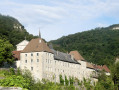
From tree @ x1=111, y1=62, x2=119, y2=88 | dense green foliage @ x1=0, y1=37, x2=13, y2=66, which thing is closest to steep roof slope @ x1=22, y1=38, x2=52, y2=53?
dense green foliage @ x1=0, y1=37, x2=13, y2=66

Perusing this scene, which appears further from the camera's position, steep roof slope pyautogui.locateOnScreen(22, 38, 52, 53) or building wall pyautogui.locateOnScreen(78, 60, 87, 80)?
building wall pyautogui.locateOnScreen(78, 60, 87, 80)

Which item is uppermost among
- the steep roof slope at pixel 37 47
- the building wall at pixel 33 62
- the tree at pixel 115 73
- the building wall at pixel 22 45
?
the building wall at pixel 22 45

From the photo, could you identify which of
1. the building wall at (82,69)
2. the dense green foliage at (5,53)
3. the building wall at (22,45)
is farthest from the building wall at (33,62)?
the building wall at (82,69)

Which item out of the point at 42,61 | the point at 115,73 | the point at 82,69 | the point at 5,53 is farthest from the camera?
the point at 82,69

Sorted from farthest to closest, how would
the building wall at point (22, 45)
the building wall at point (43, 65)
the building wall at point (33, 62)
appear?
the building wall at point (22, 45), the building wall at point (43, 65), the building wall at point (33, 62)

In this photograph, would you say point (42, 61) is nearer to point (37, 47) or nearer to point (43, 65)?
point (43, 65)

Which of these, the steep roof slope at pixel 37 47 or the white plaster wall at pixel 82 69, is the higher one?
the steep roof slope at pixel 37 47

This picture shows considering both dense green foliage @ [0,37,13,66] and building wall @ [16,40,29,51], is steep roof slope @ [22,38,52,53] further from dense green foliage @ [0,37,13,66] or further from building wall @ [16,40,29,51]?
building wall @ [16,40,29,51]

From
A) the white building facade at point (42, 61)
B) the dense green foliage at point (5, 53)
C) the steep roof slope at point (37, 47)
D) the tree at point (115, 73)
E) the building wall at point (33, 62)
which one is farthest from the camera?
→ the tree at point (115, 73)

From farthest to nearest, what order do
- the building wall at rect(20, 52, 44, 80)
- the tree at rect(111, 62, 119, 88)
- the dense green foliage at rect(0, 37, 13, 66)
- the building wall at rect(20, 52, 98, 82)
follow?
the tree at rect(111, 62, 119, 88) → the building wall at rect(20, 52, 98, 82) → the building wall at rect(20, 52, 44, 80) → the dense green foliage at rect(0, 37, 13, 66)

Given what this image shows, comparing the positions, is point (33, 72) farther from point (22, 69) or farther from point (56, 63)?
point (56, 63)

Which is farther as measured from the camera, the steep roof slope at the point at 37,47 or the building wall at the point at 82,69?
the building wall at the point at 82,69

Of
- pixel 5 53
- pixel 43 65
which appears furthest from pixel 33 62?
pixel 5 53

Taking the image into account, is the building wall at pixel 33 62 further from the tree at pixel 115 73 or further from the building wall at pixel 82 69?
the building wall at pixel 82 69
